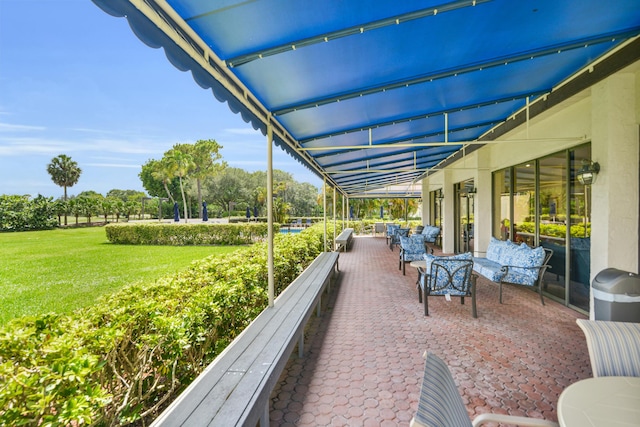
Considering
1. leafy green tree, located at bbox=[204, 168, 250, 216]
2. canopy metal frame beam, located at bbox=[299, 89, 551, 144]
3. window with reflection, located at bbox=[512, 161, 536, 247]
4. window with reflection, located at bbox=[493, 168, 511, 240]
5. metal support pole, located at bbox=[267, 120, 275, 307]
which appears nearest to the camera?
metal support pole, located at bbox=[267, 120, 275, 307]

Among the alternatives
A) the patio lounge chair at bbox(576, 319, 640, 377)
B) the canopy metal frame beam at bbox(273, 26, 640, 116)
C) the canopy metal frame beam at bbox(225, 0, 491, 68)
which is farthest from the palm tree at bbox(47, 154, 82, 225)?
the patio lounge chair at bbox(576, 319, 640, 377)

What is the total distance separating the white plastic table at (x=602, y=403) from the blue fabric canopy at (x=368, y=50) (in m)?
2.13

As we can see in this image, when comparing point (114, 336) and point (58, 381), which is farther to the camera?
point (114, 336)

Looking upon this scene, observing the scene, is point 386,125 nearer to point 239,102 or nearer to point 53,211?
point 239,102

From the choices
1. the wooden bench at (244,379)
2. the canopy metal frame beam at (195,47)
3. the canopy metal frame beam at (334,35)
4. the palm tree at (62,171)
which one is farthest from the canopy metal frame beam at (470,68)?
the palm tree at (62,171)

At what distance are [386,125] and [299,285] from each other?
2411 mm

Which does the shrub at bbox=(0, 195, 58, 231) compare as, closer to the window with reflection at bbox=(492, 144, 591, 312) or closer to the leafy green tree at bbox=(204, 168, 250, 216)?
the leafy green tree at bbox=(204, 168, 250, 216)

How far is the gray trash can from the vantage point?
314cm

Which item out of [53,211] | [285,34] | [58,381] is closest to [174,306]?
[58,381]

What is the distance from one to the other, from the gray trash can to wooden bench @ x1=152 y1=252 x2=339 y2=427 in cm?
286

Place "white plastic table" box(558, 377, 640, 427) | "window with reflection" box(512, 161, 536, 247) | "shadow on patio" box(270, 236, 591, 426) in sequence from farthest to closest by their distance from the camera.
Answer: "window with reflection" box(512, 161, 536, 247)
"shadow on patio" box(270, 236, 591, 426)
"white plastic table" box(558, 377, 640, 427)

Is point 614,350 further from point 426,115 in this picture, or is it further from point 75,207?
point 75,207

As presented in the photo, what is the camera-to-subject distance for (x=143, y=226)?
55.5 ft

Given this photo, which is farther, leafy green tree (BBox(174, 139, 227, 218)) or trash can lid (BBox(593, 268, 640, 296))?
leafy green tree (BBox(174, 139, 227, 218))
